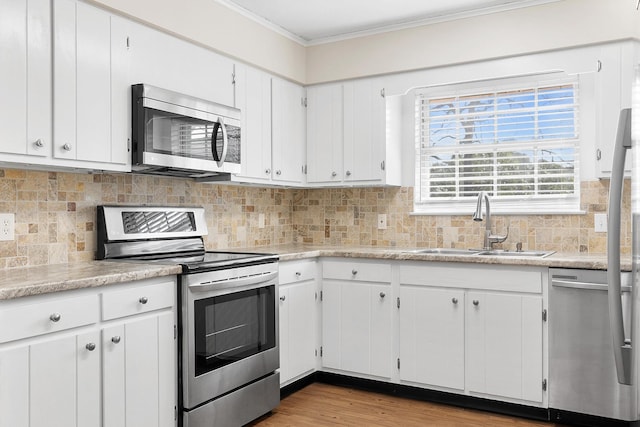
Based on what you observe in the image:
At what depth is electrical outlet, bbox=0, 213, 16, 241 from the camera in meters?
2.51

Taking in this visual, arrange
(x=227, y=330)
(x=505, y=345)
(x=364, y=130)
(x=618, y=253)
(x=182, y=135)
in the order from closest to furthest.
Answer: (x=618, y=253) < (x=227, y=330) < (x=182, y=135) < (x=505, y=345) < (x=364, y=130)

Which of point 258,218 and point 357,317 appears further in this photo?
point 258,218

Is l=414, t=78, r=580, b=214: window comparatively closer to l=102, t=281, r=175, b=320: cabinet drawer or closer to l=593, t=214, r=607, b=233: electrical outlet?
l=593, t=214, r=607, b=233: electrical outlet

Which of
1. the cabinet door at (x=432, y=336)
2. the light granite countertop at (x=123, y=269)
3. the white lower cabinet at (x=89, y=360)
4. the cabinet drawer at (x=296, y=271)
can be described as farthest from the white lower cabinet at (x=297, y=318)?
the white lower cabinet at (x=89, y=360)

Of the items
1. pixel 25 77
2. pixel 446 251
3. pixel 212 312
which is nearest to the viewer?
pixel 25 77

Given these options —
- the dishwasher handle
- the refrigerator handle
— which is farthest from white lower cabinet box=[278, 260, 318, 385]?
the refrigerator handle

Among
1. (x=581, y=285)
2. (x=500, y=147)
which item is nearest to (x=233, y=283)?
(x=581, y=285)

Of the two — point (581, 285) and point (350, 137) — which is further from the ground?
point (350, 137)

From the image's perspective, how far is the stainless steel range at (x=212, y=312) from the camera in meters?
2.59

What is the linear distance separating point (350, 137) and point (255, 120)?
2.45 feet

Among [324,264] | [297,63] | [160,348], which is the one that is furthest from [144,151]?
[297,63]

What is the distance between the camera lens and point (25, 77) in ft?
7.54

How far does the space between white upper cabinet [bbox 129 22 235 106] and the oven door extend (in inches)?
41.8

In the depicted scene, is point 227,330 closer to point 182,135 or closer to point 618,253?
point 182,135
